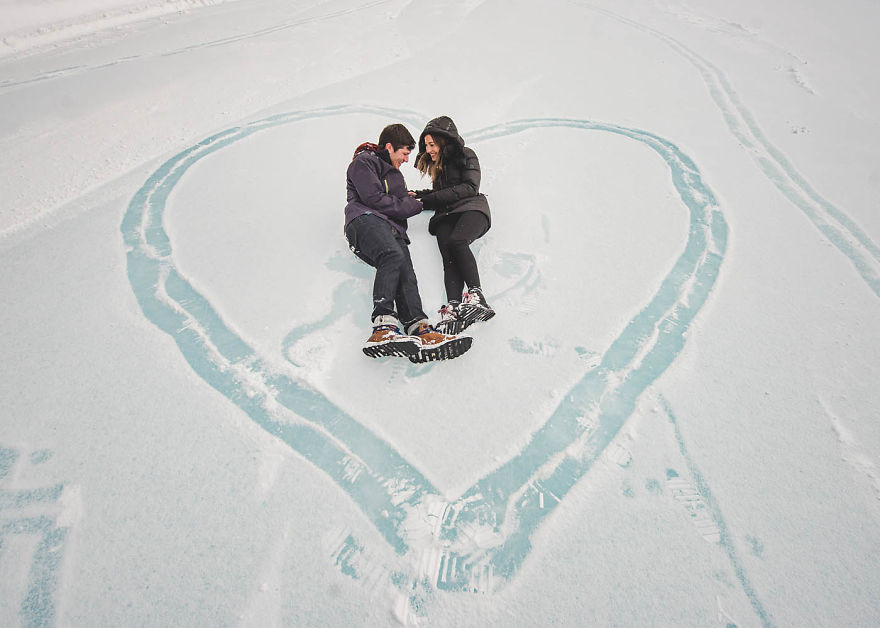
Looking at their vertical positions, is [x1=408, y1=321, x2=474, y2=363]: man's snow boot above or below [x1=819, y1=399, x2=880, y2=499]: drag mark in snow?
below

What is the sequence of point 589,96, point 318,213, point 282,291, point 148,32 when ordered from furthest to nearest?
point 148,32 < point 589,96 < point 318,213 < point 282,291

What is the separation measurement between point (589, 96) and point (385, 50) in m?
2.89

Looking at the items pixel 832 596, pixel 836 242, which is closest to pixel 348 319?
pixel 832 596

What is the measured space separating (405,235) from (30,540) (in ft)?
6.82

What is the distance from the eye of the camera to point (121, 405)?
1.83 m

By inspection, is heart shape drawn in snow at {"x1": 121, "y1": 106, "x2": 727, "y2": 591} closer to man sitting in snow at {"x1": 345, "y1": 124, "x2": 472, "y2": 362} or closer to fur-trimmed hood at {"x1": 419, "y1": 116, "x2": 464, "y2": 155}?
man sitting in snow at {"x1": 345, "y1": 124, "x2": 472, "y2": 362}

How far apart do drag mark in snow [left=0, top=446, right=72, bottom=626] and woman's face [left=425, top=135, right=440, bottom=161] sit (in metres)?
2.45

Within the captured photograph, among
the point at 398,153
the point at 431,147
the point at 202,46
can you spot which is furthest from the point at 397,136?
the point at 202,46

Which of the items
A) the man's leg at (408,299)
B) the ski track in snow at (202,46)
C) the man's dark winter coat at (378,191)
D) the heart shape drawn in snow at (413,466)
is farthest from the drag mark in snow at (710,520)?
the ski track in snow at (202,46)

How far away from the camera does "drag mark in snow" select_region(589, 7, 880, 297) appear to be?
2504mm

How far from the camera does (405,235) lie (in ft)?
8.36

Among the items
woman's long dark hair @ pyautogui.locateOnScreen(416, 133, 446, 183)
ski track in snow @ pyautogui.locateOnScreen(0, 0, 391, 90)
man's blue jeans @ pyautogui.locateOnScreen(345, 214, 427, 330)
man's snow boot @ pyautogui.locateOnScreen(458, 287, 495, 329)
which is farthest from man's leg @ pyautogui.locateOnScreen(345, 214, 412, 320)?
ski track in snow @ pyautogui.locateOnScreen(0, 0, 391, 90)

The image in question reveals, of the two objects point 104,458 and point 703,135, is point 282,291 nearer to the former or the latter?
point 104,458

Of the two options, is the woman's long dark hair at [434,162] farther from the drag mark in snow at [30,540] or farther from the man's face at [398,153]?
the drag mark in snow at [30,540]
